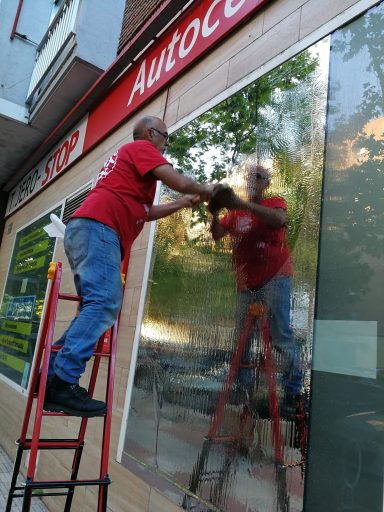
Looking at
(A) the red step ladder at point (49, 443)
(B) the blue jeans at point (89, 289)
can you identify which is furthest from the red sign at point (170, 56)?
(A) the red step ladder at point (49, 443)

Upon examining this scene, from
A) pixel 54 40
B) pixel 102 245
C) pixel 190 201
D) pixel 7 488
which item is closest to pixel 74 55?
pixel 54 40

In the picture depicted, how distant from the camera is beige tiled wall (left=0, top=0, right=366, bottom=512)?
2.42 m

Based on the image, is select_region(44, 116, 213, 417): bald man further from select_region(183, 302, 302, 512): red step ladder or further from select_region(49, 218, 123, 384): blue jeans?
select_region(183, 302, 302, 512): red step ladder

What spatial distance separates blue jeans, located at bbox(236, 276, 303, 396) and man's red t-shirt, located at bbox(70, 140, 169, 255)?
0.71m

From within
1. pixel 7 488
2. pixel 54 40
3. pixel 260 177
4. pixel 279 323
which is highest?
pixel 54 40

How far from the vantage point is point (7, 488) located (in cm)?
418

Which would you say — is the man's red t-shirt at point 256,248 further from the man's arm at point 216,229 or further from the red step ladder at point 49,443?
the red step ladder at point 49,443

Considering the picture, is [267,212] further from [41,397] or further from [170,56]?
[170,56]

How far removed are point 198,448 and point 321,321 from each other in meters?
1.01

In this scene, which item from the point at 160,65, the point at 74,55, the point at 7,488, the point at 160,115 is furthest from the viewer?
the point at 74,55

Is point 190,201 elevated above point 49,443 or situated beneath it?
elevated above

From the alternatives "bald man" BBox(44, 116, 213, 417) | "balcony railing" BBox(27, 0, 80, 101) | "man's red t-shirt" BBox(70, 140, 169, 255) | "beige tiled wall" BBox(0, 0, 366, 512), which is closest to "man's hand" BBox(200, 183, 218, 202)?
"bald man" BBox(44, 116, 213, 417)

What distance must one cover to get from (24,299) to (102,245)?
4.37 m

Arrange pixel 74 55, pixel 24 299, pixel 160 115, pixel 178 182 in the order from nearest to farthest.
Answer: pixel 178 182 → pixel 160 115 → pixel 74 55 → pixel 24 299
